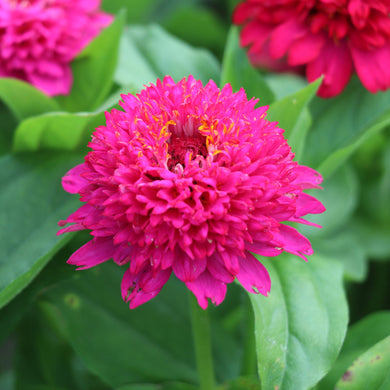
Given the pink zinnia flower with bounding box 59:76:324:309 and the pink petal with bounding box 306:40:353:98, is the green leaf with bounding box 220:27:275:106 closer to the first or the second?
the pink petal with bounding box 306:40:353:98

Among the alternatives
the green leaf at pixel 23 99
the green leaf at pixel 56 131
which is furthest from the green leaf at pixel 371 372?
the green leaf at pixel 23 99

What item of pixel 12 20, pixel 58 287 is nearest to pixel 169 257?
pixel 58 287

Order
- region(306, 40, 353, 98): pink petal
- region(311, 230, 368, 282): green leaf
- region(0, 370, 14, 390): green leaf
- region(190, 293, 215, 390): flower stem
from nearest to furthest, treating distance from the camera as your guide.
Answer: region(190, 293, 215, 390): flower stem → region(306, 40, 353, 98): pink petal → region(311, 230, 368, 282): green leaf → region(0, 370, 14, 390): green leaf

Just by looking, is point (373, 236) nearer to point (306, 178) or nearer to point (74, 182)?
point (306, 178)

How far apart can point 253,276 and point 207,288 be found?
4cm

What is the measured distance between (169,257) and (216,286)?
45mm

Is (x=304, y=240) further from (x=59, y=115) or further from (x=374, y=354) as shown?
(x=59, y=115)

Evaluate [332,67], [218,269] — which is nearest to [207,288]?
[218,269]

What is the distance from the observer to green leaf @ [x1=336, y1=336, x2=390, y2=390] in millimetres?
443

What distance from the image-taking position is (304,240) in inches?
15.9

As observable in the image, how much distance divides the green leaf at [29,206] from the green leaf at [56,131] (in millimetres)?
12

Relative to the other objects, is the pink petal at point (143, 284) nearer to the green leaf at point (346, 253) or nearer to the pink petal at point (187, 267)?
the pink petal at point (187, 267)

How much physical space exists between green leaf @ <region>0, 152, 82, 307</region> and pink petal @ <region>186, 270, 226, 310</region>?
0.66 ft

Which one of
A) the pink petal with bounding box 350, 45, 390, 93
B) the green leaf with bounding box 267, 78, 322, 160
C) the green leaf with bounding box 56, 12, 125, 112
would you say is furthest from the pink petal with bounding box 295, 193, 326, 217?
the green leaf with bounding box 56, 12, 125, 112
